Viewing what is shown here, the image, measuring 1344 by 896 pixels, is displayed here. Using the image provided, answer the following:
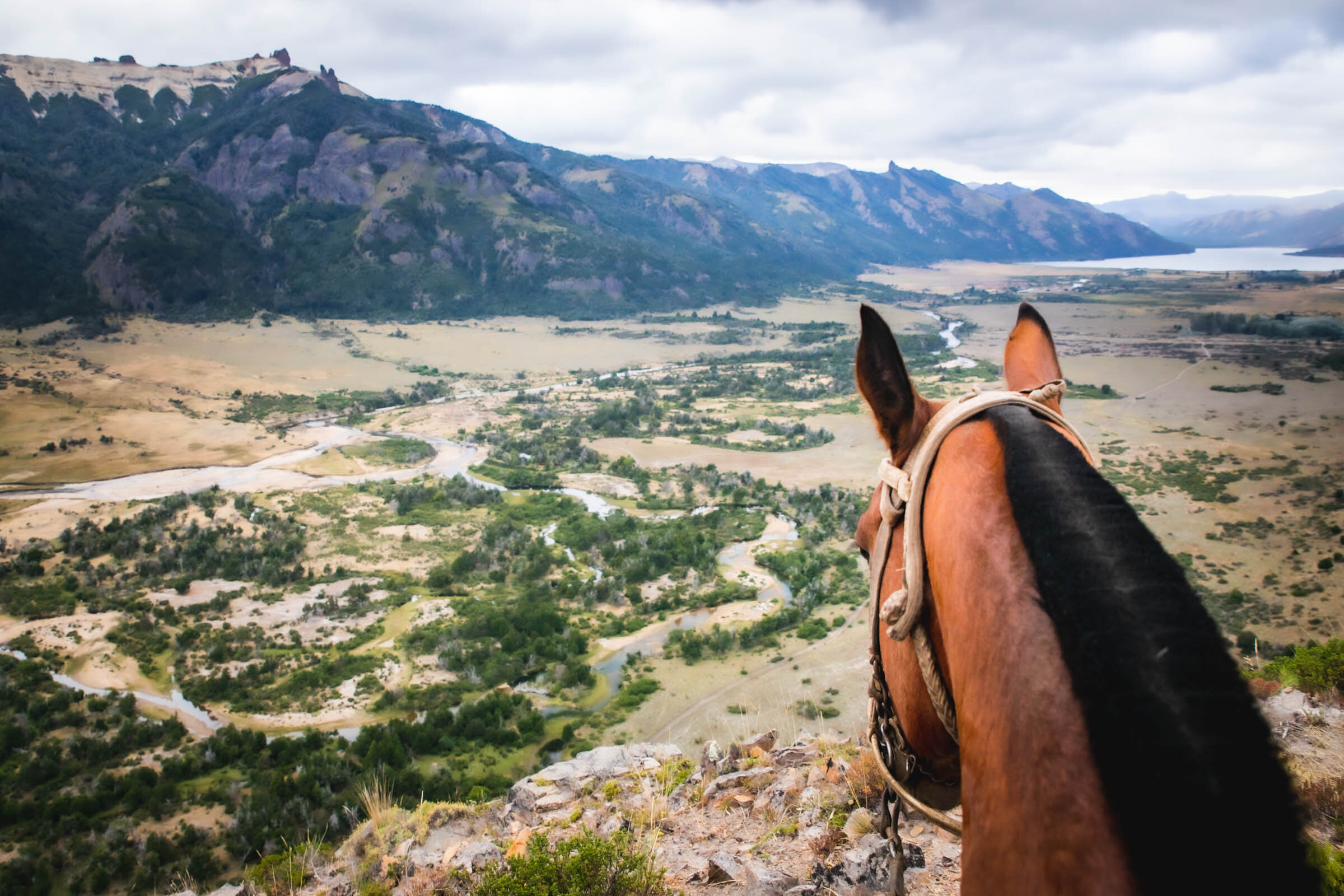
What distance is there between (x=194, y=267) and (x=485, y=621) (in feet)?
256

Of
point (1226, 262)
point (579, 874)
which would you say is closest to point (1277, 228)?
point (1226, 262)

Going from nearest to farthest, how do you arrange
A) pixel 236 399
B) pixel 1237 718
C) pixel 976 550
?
pixel 1237 718
pixel 976 550
pixel 236 399

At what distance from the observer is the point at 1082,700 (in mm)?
807

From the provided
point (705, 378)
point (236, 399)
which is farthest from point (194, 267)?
point (705, 378)

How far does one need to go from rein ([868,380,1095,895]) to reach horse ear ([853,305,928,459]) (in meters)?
A: 0.04

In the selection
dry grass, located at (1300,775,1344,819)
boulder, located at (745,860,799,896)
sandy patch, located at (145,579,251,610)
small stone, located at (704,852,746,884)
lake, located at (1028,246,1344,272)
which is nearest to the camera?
dry grass, located at (1300,775,1344,819)

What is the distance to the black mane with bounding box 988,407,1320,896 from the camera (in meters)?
0.62

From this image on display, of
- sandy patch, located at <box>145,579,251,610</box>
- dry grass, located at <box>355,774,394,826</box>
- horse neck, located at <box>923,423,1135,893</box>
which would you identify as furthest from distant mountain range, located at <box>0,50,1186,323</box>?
horse neck, located at <box>923,423,1135,893</box>

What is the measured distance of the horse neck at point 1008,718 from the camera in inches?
29.8

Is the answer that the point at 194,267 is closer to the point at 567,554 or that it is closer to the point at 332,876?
the point at 567,554

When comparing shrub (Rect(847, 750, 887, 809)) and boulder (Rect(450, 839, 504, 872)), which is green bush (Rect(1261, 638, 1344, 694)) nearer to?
shrub (Rect(847, 750, 887, 809))

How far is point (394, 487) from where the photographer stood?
26.6 metres

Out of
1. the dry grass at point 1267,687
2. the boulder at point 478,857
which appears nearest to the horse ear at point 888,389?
the boulder at point 478,857

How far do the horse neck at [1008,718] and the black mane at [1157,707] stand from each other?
0.08ft
